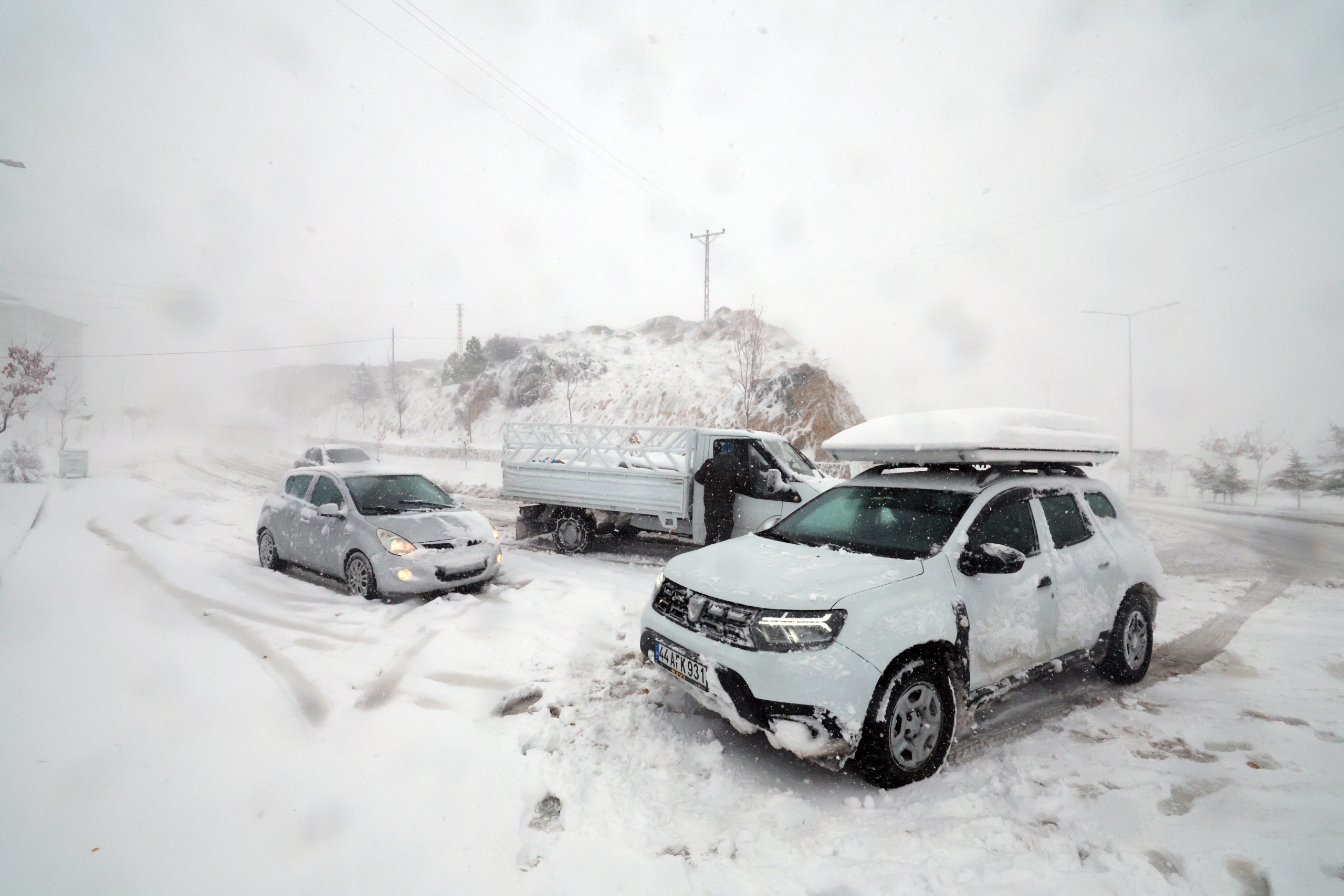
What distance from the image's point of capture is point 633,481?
7691 millimetres

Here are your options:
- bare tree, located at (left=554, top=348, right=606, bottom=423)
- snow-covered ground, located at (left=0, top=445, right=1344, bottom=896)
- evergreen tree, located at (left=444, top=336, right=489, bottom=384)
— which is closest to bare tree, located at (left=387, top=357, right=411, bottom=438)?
evergreen tree, located at (left=444, top=336, right=489, bottom=384)

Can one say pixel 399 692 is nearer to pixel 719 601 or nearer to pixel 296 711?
pixel 296 711

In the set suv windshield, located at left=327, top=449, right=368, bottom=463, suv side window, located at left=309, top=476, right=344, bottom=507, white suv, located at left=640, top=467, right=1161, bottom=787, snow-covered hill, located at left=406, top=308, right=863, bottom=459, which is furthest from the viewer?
snow-covered hill, located at left=406, top=308, right=863, bottom=459

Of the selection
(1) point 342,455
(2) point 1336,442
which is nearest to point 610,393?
(1) point 342,455

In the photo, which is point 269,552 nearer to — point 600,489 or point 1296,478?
point 600,489

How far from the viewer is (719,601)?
10.4 ft

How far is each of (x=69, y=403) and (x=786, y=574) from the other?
41.8m

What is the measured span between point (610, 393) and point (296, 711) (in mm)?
33471

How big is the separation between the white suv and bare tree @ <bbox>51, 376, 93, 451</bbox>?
38.4 meters

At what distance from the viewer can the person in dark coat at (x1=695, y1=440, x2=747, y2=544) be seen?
7375 mm

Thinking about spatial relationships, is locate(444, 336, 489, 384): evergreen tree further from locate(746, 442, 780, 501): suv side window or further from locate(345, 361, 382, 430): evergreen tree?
locate(746, 442, 780, 501): suv side window

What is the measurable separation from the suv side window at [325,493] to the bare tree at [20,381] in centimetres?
1751

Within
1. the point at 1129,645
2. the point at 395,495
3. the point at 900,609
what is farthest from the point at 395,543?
the point at 1129,645

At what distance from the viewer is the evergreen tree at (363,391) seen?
61.5 metres
